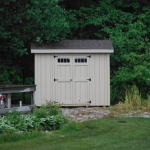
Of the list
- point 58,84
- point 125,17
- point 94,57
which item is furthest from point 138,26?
point 58,84

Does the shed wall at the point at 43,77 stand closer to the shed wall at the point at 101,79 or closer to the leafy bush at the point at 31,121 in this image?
the shed wall at the point at 101,79

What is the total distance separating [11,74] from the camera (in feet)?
40.4

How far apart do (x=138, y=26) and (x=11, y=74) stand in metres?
6.96

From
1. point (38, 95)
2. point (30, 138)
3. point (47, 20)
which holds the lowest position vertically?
point (30, 138)

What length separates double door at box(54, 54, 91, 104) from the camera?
430 inches

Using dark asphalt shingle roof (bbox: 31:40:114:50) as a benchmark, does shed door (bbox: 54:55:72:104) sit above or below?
below

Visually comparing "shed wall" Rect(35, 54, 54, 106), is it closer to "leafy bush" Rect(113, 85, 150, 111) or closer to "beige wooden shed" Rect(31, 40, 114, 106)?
"beige wooden shed" Rect(31, 40, 114, 106)

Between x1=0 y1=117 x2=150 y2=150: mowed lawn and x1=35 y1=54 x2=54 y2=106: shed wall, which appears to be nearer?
x1=0 y1=117 x2=150 y2=150: mowed lawn

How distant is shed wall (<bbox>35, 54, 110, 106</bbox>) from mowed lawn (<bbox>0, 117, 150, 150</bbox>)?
3.31 meters

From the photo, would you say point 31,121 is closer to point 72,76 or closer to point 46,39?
point 72,76

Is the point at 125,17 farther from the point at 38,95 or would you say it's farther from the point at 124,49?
the point at 38,95

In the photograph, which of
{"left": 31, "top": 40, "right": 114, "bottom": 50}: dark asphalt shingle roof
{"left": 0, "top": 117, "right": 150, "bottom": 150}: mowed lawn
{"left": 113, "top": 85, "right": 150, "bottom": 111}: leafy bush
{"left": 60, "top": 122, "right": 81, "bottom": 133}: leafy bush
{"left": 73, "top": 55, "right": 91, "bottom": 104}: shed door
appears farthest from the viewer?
{"left": 73, "top": 55, "right": 91, "bottom": 104}: shed door

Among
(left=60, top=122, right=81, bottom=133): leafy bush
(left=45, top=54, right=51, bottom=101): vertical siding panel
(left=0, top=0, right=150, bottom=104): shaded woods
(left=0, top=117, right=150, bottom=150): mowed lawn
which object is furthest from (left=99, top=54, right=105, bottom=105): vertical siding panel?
(left=60, top=122, right=81, bottom=133): leafy bush

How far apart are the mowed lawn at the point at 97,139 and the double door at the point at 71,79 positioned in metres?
3.22
